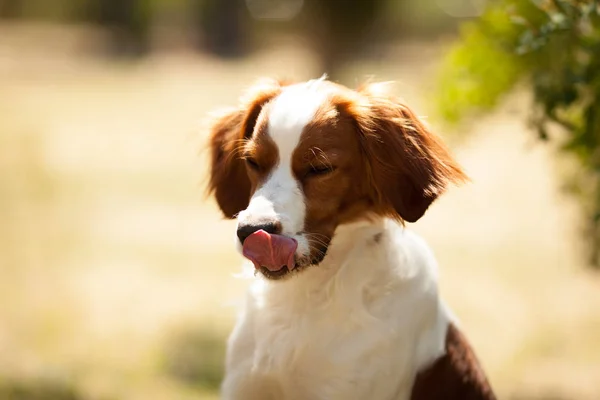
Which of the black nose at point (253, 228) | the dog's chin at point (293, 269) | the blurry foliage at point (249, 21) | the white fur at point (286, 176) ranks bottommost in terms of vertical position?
the blurry foliage at point (249, 21)

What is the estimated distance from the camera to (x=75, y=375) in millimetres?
6137

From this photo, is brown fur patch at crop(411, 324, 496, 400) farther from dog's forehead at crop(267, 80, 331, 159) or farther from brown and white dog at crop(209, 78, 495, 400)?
dog's forehead at crop(267, 80, 331, 159)

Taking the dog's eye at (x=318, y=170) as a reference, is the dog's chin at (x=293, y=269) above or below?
below

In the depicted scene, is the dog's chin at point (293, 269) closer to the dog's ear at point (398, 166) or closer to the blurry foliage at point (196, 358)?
the dog's ear at point (398, 166)

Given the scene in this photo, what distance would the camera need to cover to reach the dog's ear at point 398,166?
324cm

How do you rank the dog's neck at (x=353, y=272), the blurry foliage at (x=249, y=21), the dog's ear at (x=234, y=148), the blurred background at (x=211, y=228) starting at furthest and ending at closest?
the blurry foliage at (x=249, y=21) → the blurred background at (x=211, y=228) → the dog's ear at (x=234, y=148) → the dog's neck at (x=353, y=272)

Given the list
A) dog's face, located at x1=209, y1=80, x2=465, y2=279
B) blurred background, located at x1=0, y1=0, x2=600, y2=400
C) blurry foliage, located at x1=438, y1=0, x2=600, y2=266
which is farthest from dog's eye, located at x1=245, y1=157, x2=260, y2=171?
blurry foliage, located at x1=438, y1=0, x2=600, y2=266

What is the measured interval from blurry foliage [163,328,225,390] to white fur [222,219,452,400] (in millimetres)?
2826

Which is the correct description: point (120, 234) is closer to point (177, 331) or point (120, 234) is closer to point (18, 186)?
point (18, 186)

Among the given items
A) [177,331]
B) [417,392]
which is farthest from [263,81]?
[177,331]

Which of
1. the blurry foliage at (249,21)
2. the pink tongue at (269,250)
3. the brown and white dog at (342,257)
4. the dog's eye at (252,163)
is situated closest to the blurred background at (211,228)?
the brown and white dog at (342,257)

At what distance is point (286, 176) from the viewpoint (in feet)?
10.4

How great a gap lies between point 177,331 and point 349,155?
14.7 ft

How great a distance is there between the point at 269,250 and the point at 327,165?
41cm
